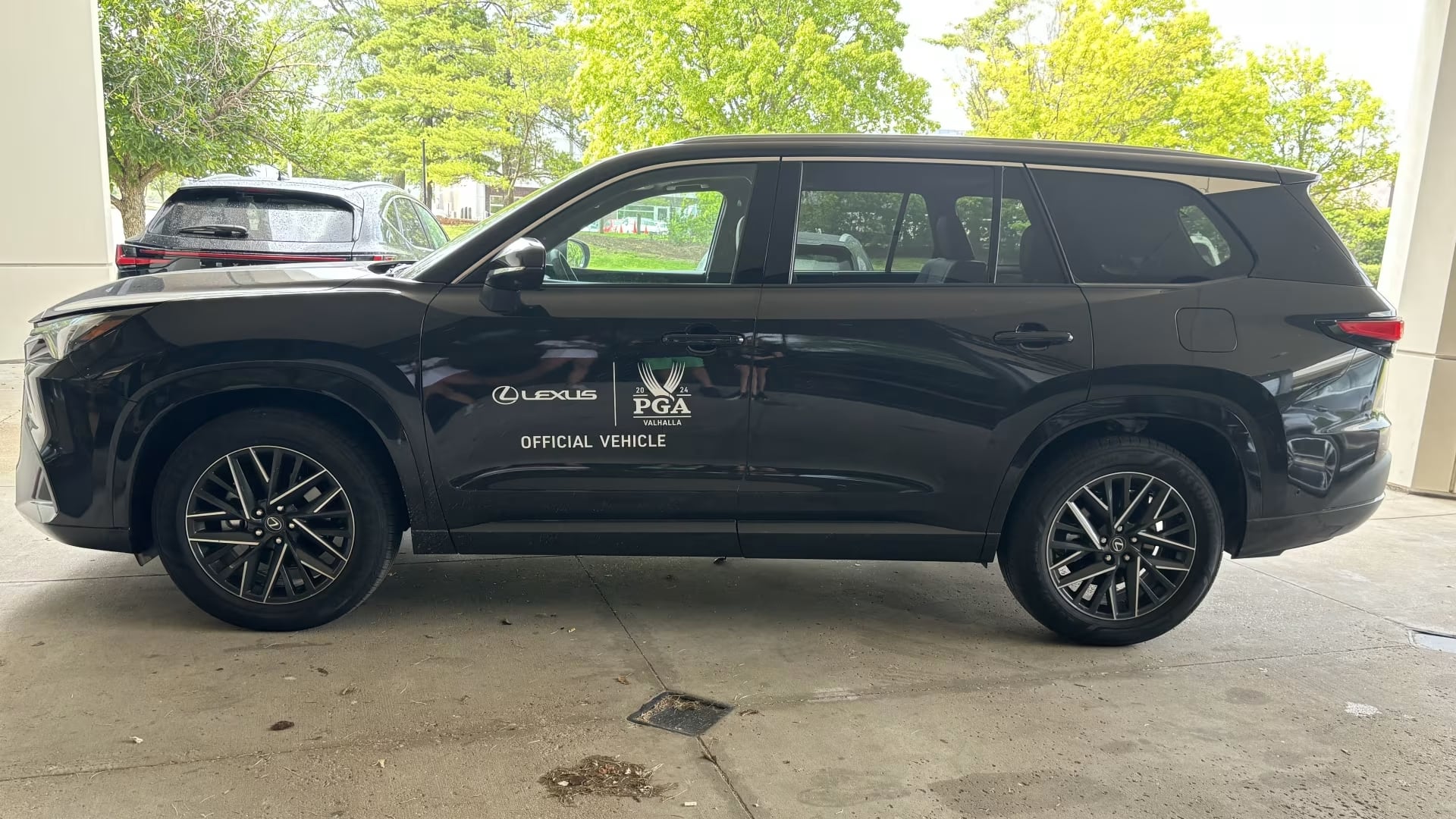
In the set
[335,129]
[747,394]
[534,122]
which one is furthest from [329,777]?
[335,129]

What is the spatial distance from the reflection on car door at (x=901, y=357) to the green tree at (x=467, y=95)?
3084 centimetres

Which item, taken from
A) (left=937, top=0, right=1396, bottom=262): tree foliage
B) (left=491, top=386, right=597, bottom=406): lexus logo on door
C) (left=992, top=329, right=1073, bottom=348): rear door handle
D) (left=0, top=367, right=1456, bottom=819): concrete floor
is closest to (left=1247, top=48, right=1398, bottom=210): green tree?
(left=937, top=0, right=1396, bottom=262): tree foliage

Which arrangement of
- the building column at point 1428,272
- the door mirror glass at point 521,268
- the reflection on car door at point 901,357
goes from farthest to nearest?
the building column at point 1428,272 < the reflection on car door at point 901,357 < the door mirror glass at point 521,268

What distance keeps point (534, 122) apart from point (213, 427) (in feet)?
107

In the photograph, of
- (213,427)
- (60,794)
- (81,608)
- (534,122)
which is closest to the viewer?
(60,794)

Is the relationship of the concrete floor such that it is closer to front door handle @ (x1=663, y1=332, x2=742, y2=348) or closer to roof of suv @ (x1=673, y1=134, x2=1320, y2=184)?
front door handle @ (x1=663, y1=332, x2=742, y2=348)

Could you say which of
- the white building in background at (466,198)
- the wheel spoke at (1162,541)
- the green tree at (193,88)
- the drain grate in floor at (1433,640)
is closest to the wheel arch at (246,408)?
the wheel spoke at (1162,541)

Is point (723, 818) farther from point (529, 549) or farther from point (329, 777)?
point (529, 549)

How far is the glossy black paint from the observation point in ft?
12.0

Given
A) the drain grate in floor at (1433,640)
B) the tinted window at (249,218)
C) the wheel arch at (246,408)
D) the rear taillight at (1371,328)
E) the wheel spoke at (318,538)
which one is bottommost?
the drain grate in floor at (1433,640)

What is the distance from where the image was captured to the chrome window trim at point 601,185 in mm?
3777

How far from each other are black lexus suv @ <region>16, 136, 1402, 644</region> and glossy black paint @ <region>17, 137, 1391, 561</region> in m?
0.01

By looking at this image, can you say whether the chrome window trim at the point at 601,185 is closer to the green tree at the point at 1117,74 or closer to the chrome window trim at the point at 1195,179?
the chrome window trim at the point at 1195,179

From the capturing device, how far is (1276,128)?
78.0 ft
